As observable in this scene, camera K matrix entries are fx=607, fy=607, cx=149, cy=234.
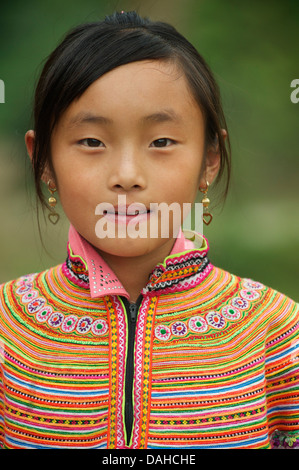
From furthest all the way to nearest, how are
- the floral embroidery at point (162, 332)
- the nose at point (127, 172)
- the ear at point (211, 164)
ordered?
the ear at point (211, 164) < the floral embroidery at point (162, 332) < the nose at point (127, 172)

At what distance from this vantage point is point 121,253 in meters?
1.22

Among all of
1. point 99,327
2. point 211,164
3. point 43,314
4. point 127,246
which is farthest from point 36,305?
point 211,164

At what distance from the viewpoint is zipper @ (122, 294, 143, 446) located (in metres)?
1.21

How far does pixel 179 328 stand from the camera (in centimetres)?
129

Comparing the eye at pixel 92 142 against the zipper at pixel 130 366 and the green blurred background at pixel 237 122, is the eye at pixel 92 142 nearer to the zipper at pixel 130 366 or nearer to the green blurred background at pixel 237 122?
the zipper at pixel 130 366

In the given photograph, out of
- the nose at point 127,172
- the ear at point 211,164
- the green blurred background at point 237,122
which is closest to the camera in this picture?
the nose at point 127,172

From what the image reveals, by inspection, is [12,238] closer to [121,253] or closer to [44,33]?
[44,33]

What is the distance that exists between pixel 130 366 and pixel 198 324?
175mm

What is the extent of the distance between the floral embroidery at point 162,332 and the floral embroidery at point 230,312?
5.2 inches

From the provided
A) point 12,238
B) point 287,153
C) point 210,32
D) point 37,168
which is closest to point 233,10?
point 210,32

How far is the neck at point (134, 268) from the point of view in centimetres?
132
